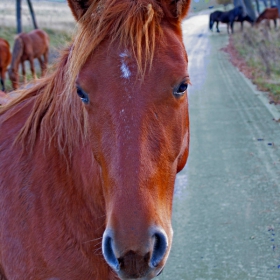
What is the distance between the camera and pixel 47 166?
2.33m

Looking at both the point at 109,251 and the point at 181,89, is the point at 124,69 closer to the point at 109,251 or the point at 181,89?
the point at 181,89

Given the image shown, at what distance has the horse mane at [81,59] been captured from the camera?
190cm

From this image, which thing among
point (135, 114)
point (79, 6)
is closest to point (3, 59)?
point (79, 6)

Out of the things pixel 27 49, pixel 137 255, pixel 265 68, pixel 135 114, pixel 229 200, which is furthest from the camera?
pixel 27 49

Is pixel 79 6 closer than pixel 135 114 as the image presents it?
Answer: No

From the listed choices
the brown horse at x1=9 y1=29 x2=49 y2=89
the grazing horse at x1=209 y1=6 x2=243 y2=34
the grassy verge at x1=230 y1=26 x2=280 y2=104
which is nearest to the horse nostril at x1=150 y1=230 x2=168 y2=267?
the grassy verge at x1=230 y1=26 x2=280 y2=104

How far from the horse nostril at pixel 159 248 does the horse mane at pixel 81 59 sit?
27.8 inches

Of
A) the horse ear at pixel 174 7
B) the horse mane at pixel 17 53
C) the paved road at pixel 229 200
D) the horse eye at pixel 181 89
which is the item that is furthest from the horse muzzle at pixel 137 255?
the horse mane at pixel 17 53

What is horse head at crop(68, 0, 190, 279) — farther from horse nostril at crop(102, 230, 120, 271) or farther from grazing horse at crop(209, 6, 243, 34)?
grazing horse at crop(209, 6, 243, 34)

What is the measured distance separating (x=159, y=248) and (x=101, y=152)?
1.67 ft

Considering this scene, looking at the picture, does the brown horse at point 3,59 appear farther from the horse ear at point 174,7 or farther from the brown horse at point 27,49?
the horse ear at point 174,7

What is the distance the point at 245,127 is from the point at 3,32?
20096 millimetres

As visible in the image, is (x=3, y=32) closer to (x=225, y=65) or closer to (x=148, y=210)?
(x=225, y=65)

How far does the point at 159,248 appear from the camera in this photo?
1.66m
